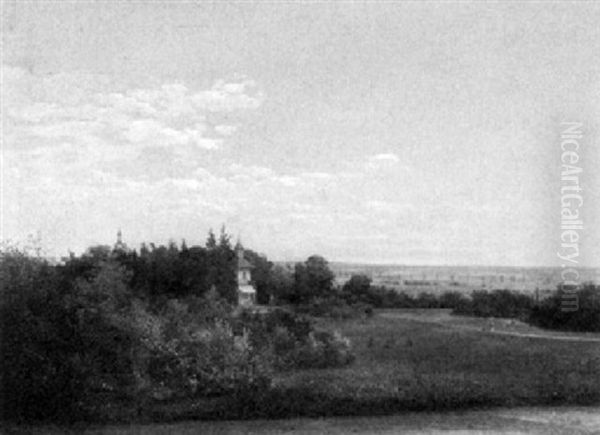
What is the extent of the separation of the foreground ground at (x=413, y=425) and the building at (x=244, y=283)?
1043 cm

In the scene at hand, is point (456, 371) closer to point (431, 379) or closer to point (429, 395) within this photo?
point (431, 379)

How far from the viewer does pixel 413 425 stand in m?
17.9

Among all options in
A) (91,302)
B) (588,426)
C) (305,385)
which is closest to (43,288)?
(91,302)

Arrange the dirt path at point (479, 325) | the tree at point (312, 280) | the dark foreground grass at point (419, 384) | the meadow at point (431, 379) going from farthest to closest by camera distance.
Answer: the tree at point (312, 280) → the dirt path at point (479, 325) → the meadow at point (431, 379) → the dark foreground grass at point (419, 384)

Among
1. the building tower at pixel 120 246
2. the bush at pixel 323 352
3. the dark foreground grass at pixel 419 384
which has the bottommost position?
the dark foreground grass at pixel 419 384

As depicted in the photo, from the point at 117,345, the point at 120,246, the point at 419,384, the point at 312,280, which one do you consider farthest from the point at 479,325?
the point at 117,345

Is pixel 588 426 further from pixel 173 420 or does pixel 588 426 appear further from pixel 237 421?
pixel 173 420

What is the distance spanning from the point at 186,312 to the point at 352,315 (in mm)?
12653

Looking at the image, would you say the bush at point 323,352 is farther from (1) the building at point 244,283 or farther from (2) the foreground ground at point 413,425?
(2) the foreground ground at point 413,425

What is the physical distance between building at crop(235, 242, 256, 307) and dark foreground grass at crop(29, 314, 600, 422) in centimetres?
504

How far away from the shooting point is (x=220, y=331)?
2070 centimetres

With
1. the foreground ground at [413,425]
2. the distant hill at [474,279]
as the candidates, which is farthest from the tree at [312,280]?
the foreground ground at [413,425]

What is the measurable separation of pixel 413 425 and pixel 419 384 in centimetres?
265

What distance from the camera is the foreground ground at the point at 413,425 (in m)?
17.1
